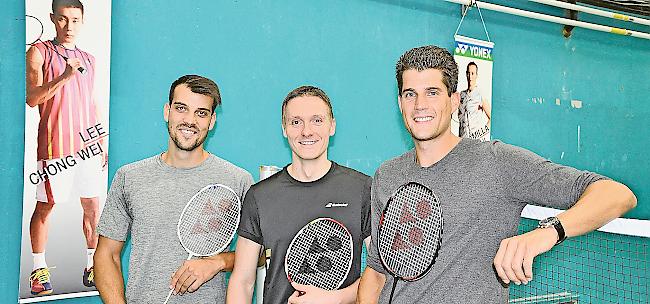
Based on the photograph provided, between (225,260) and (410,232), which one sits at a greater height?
(410,232)

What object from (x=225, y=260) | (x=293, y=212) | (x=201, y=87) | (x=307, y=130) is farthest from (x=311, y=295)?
(x=201, y=87)

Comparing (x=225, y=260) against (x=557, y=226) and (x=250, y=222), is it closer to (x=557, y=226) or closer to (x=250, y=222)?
(x=250, y=222)

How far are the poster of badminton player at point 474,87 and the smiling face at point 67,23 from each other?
2.24 metres

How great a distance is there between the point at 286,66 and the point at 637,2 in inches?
108

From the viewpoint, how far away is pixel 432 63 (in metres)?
2.17

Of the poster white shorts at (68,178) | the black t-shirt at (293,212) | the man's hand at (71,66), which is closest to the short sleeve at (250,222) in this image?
the black t-shirt at (293,212)

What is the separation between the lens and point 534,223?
4711 mm

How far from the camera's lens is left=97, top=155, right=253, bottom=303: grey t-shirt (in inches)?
108

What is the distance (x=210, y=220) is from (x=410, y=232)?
92 centimetres

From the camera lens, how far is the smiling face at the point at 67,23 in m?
3.18

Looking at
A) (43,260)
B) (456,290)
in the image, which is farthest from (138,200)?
(456,290)

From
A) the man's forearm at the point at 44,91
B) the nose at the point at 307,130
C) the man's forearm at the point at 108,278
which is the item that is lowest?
the man's forearm at the point at 108,278

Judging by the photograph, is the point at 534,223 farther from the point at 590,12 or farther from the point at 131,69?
the point at 131,69

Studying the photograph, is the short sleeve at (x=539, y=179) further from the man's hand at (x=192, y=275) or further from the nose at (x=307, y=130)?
the man's hand at (x=192, y=275)
